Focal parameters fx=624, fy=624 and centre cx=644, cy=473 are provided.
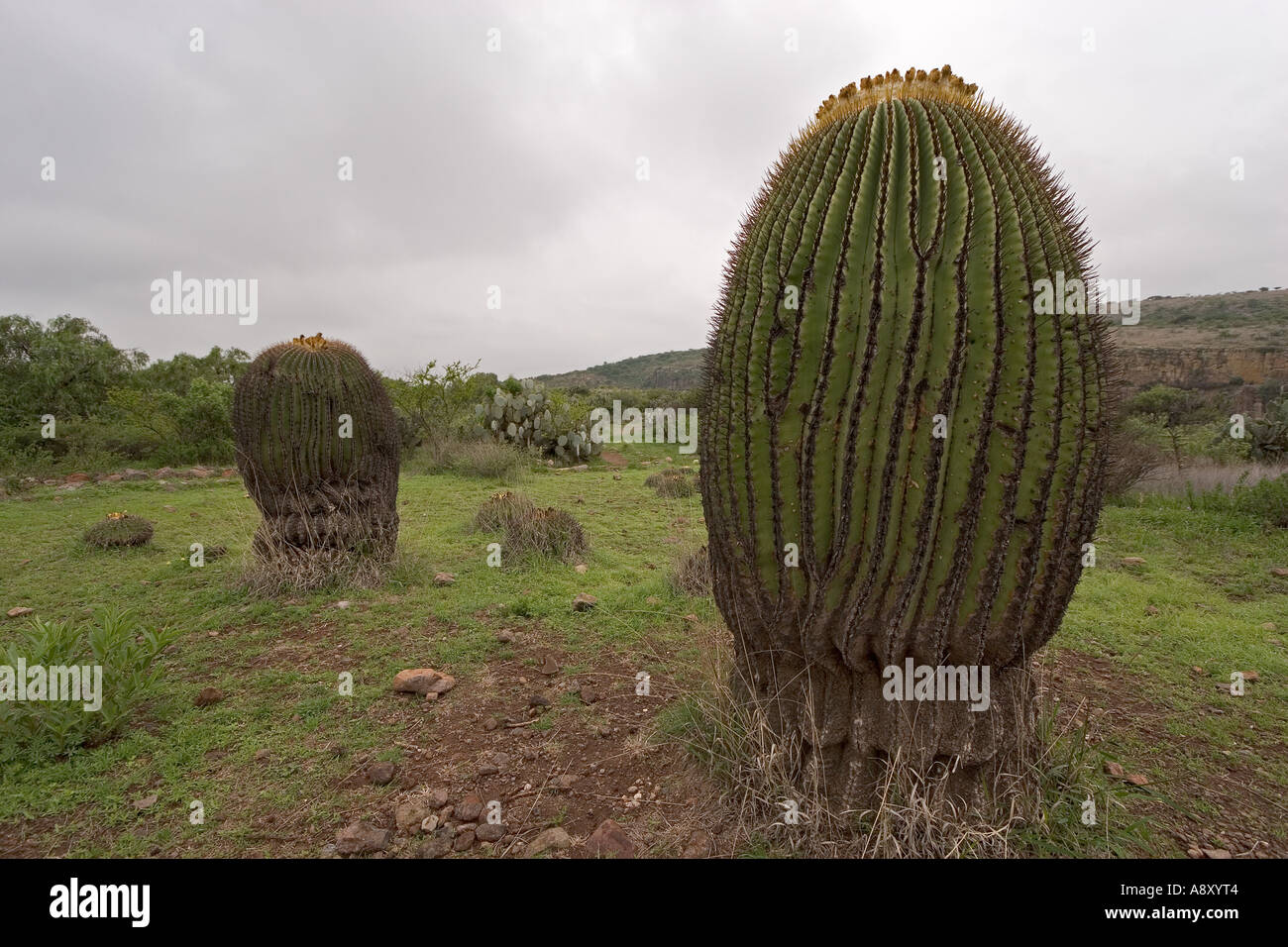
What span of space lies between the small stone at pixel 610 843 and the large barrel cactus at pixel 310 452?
4104 millimetres

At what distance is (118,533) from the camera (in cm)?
671

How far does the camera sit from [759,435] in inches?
85.0

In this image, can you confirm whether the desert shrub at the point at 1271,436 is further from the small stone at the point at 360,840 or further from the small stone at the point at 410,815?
the small stone at the point at 360,840

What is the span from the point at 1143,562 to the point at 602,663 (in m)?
5.26

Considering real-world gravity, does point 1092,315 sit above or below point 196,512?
above

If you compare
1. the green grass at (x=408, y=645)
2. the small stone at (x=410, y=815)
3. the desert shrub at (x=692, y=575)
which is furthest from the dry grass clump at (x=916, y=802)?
the desert shrub at (x=692, y=575)

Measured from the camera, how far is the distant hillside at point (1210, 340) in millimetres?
25594

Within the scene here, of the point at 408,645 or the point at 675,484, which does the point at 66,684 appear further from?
the point at 675,484

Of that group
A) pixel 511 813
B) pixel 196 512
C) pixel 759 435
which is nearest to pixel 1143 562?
pixel 759 435

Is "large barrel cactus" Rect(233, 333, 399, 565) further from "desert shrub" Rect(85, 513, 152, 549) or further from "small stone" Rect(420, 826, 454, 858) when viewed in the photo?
"small stone" Rect(420, 826, 454, 858)

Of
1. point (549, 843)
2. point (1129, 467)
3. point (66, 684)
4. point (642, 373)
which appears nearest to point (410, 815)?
point (549, 843)

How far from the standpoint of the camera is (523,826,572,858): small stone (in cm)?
226

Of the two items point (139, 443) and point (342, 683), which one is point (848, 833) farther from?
point (139, 443)
